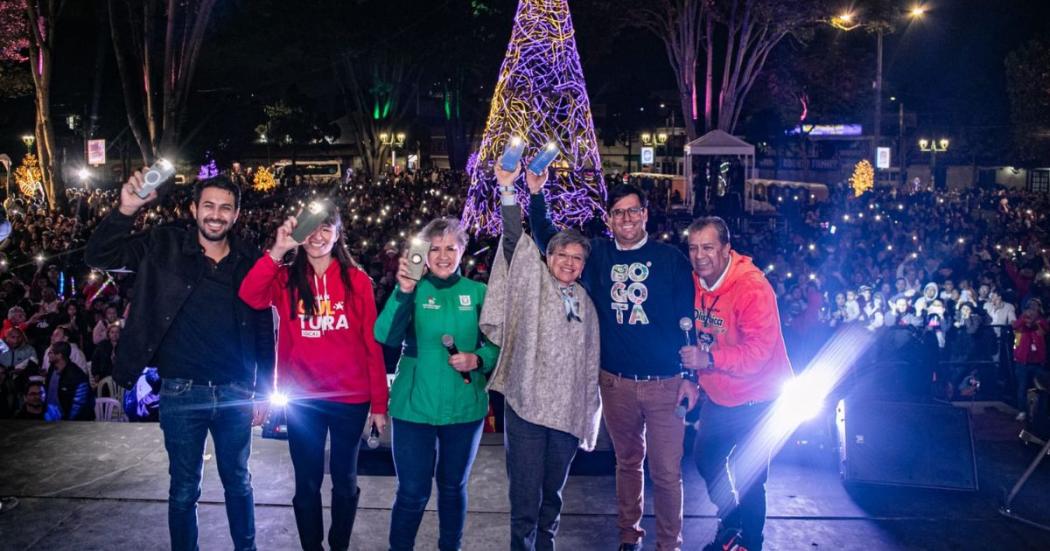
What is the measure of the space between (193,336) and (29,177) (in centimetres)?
3961

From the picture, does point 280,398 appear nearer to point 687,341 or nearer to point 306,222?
point 306,222

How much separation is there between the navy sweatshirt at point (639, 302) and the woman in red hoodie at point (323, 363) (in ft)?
3.37

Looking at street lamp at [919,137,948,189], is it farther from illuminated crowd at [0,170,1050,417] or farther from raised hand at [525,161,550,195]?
raised hand at [525,161,550,195]

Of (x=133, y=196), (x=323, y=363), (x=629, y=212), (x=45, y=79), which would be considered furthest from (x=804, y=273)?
(x=45, y=79)

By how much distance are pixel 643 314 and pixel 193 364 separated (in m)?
2.21

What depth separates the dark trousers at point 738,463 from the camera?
13.6ft

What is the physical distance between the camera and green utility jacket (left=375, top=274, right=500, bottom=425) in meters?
3.77

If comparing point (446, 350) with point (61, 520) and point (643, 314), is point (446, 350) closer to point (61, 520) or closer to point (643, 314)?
point (643, 314)

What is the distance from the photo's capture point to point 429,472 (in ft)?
12.5

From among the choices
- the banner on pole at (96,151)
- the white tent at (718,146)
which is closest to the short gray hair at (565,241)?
the white tent at (718,146)

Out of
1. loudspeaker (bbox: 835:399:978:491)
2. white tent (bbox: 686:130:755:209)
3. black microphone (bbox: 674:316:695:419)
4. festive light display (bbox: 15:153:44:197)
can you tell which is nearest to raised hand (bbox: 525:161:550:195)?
black microphone (bbox: 674:316:695:419)

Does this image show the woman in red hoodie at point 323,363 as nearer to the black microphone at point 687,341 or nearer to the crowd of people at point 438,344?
the crowd of people at point 438,344

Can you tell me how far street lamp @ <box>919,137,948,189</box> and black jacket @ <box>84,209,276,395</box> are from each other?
209 feet

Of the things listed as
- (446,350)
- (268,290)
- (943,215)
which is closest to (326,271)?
(268,290)
